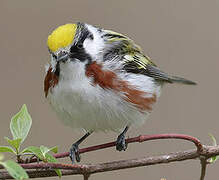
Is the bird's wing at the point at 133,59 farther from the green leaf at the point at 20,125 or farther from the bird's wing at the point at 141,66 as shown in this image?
the green leaf at the point at 20,125

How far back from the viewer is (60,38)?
10.8ft

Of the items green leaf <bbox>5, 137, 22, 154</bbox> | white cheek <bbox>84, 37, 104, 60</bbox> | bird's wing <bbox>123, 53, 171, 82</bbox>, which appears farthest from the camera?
bird's wing <bbox>123, 53, 171, 82</bbox>

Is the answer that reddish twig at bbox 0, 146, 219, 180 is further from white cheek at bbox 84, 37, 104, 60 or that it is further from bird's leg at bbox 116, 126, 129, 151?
white cheek at bbox 84, 37, 104, 60

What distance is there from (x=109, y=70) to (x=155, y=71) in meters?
0.79

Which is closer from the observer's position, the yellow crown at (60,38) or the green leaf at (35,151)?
the green leaf at (35,151)

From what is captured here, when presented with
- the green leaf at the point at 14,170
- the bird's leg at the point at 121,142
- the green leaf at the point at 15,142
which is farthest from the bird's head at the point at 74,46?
the green leaf at the point at 14,170

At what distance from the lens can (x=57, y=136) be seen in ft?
20.8

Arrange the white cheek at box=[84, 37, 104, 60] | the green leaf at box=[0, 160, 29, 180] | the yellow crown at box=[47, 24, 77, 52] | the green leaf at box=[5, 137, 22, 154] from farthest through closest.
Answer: the white cheek at box=[84, 37, 104, 60] → the yellow crown at box=[47, 24, 77, 52] → the green leaf at box=[5, 137, 22, 154] → the green leaf at box=[0, 160, 29, 180]

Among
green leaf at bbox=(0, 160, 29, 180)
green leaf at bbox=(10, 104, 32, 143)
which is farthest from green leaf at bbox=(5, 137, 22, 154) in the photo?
green leaf at bbox=(0, 160, 29, 180)

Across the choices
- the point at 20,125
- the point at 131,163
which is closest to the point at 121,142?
the point at 131,163

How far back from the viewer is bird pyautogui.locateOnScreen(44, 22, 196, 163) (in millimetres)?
3686

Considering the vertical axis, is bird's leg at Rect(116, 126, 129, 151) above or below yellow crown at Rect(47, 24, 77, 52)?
below

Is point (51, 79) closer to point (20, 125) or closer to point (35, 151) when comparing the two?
point (20, 125)

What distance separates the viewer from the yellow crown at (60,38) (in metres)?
3.29
